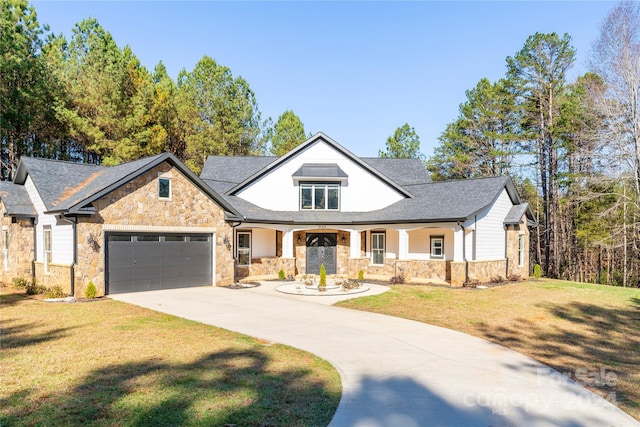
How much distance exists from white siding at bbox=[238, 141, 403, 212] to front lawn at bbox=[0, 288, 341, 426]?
1312cm

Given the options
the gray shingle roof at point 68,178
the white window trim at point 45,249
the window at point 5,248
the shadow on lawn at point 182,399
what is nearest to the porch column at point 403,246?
the gray shingle roof at point 68,178

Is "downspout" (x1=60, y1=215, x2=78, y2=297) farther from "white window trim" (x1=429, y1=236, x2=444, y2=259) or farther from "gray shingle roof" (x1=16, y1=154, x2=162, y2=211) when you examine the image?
"white window trim" (x1=429, y1=236, x2=444, y2=259)

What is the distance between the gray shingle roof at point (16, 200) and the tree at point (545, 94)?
3164 cm

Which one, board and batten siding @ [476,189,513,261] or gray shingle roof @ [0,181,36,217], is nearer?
gray shingle roof @ [0,181,36,217]

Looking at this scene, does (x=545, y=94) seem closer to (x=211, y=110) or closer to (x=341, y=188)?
(x=341, y=188)

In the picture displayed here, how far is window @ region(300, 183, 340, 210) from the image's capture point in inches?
912

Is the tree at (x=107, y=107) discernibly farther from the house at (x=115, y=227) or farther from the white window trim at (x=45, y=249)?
the white window trim at (x=45, y=249)

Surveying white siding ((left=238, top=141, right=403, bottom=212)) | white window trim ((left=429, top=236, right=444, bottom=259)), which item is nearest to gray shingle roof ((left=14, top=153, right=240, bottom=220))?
white siding ((left=238, top=141, right=403, bottom=212))

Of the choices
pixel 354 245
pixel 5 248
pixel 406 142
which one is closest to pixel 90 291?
pixel 5 248

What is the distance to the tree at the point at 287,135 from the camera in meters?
48.1

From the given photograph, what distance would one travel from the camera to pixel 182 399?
5.39 m

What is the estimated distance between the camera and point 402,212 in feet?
68.4

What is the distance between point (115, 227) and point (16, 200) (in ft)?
19.4

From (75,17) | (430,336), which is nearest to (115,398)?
(430,336)
